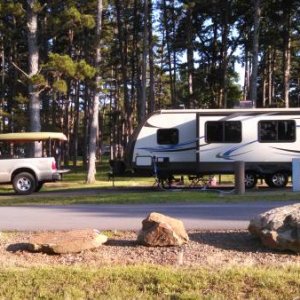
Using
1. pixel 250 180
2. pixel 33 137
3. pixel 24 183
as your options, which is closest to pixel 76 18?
pixel 33 137

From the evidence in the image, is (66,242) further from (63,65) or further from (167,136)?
(63,65)

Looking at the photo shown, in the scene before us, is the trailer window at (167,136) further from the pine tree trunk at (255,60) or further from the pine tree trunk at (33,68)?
the pine tree trunk at (255,60)

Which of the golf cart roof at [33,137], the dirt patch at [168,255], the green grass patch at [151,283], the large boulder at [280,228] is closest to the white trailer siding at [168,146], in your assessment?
the golf cart roof at [33,137]

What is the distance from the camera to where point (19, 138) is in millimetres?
24766

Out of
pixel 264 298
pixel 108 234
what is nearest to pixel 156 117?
pixel 108 234

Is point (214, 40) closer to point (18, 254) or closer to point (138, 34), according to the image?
point (138, 34)

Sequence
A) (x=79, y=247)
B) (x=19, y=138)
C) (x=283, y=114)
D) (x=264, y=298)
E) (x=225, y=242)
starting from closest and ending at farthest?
(x=264, y=298), (x=79, y=247), (x=225, y=242), (x=283, y=114), (x=19, y=138)

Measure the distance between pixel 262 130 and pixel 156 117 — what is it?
4.12 m

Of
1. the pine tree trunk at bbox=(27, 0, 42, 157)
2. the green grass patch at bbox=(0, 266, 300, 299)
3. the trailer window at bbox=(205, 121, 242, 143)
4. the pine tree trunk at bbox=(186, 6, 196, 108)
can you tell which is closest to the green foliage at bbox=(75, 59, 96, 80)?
the pine tree trunk at bbox=(27, 0, 42, 157)

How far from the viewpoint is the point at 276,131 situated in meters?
22.6

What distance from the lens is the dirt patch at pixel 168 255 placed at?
310 inches

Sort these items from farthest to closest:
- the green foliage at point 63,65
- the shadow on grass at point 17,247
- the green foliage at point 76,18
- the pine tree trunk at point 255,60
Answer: the pine tree trunk at point 255,60, the green foliage at point 76,18, the green foliage at point 63,65, the shadow on grass at point 17,247

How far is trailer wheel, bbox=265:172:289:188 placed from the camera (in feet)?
75.7

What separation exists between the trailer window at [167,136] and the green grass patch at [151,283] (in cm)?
1570
